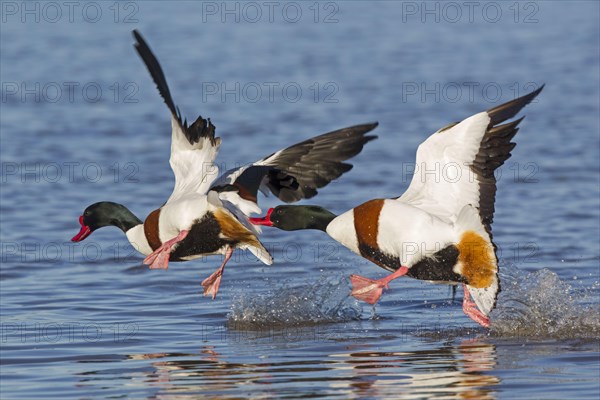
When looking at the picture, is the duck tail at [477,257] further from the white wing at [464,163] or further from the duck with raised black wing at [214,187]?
the duck with raised black wing at [214,187]

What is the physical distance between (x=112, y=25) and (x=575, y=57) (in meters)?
11.9

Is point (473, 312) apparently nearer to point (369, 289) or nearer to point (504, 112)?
point (369, 289)

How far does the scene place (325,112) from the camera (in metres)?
20.7

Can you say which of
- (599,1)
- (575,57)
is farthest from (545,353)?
(599,1)

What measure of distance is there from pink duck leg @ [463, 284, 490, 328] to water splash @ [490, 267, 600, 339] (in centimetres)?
7

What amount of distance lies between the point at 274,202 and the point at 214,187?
508cm

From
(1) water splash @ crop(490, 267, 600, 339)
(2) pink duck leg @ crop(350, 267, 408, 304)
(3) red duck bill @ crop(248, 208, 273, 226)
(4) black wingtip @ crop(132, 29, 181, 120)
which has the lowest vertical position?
(1) water splash @ crop(490, 267, 600, 339)

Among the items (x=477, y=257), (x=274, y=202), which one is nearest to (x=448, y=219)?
(x=477, y=257)

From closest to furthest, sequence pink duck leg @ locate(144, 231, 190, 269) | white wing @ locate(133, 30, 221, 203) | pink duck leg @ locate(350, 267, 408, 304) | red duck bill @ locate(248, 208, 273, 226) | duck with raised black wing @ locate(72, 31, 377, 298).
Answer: pink duck leg @ locate(350, 267, 408, 304) < duck with raised black wing @ locate(72, 31, 377, 298) < pink duck leg @ locate(144, 231, 190, 269) < red duck bill @ locate(248, 208, 273, 226) < white wing @ locate(133, 30, 221, 203)

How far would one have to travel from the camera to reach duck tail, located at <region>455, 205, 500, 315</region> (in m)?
8.45

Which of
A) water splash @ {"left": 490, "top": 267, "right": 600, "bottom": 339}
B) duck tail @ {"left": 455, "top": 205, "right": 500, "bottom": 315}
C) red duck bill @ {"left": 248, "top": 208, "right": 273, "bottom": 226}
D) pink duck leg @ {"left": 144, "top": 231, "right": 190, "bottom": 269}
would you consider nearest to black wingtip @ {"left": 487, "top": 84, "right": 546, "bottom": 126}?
duck tail @ {"left": 455, "top": 205, "right": 500, "bottom": 315}

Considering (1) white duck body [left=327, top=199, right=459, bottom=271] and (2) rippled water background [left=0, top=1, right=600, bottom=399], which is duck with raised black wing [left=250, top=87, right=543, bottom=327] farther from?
(2) rippled water background [left=0, top=1, right=600, bottom=399]

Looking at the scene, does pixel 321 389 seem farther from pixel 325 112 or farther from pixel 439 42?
pixel 439 42

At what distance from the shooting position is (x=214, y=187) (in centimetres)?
908
